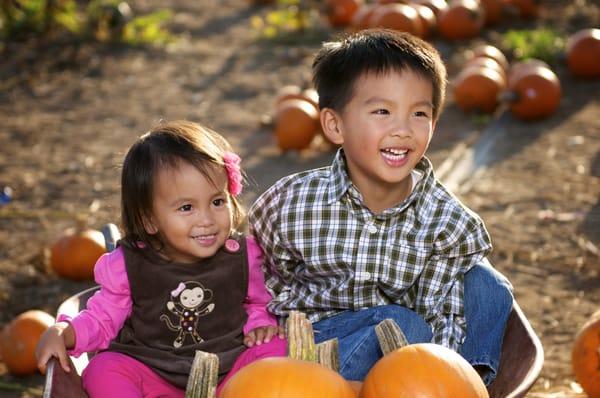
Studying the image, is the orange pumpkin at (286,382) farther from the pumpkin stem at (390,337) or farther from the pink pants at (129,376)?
the pink pants at (129,376)

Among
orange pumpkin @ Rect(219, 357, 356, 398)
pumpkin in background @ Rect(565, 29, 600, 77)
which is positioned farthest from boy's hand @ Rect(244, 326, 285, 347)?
pumpkin in background @ Rect(565, 29, 600, 77)

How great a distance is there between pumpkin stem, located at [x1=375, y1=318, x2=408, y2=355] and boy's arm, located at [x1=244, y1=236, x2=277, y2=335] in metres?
0.62

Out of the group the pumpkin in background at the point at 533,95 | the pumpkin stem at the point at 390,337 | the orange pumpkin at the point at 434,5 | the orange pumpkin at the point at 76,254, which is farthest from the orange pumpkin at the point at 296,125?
the pumpkin stem at the point at 390,337

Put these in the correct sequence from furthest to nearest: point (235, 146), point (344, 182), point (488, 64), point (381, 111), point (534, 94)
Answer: point (488, 64) → point (534, 94) → point (235, 146) → point (344, 182) → point (381, 111)

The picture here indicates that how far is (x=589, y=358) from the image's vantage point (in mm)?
3750

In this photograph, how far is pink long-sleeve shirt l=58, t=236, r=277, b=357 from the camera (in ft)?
9.91

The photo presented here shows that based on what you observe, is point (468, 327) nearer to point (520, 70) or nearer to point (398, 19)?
Result: point (520, 70)

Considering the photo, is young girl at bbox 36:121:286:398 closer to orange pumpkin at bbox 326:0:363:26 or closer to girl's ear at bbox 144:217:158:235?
girl's ear at bbox 144:217:158:235

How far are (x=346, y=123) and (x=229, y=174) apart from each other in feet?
1.45

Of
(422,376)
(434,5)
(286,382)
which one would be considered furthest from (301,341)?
(434,5)

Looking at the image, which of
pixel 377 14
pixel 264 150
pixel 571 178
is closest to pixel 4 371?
pixel 264 150

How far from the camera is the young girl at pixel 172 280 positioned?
305 cm

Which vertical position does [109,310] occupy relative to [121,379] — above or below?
above

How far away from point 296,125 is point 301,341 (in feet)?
14.4
